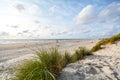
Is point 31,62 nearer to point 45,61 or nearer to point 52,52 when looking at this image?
point 45,61

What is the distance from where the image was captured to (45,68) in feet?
12.9

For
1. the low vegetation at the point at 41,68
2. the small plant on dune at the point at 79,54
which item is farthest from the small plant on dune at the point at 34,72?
the small plant on dune at the point at 79,54

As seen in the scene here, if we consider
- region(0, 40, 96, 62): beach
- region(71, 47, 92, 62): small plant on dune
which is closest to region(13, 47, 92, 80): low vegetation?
region(0, 40, 96, 62): beach

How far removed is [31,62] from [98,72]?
85.3 inches

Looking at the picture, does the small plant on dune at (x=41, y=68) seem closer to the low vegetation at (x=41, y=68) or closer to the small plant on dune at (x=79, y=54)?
the low vegetation at (x=41, y=68)

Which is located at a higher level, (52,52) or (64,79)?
(52,52)

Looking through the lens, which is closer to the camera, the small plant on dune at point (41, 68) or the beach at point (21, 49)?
the small plant on dune at point (41, 68)

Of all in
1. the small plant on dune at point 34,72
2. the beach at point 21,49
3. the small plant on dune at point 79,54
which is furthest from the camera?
the beach at point 21,49

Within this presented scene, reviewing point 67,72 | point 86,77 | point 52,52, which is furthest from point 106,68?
point 52,52

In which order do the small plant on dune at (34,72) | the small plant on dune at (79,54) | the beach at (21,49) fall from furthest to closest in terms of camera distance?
the beach at (21,49)
the small plant on dune at (79,54)
the small plant on dune at (34,72)

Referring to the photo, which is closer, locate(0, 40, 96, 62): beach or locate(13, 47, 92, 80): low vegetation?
locate(13, 47, 92, 80): low vegetation

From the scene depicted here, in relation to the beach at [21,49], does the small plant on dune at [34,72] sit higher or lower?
higher

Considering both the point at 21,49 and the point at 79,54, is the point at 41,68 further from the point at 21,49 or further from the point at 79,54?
the point at 21,49

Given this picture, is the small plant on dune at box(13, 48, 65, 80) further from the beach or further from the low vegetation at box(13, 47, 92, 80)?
the beach
